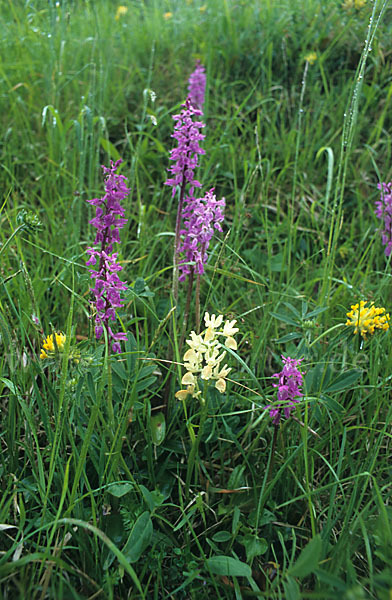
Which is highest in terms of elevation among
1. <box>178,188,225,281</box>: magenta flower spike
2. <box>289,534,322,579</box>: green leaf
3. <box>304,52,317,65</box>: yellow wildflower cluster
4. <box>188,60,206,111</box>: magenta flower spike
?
<box>304,52,317,65</box>: yellow wildflower cluster

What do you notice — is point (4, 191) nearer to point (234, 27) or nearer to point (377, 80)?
point (234, 27)

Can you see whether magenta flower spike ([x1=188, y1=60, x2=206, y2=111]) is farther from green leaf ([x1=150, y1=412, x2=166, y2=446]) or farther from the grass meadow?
green leaf ([x1=150, y1=412, x2=166, y2=446])

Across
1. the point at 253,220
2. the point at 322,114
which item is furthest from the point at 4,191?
the point at 322,114

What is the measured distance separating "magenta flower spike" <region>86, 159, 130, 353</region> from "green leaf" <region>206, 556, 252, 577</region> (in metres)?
0.61

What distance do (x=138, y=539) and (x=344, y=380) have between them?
719 mm

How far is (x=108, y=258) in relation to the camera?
136 cm

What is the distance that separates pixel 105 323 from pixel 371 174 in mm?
2056

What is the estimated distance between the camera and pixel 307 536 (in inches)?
54.1

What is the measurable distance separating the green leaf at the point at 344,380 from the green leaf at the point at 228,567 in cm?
52

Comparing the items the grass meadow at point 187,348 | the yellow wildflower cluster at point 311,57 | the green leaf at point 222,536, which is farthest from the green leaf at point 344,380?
the yellow wildflower cluster at point 311,57

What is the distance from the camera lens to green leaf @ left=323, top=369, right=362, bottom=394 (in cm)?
144

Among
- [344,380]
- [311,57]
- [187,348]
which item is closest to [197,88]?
[311,57]

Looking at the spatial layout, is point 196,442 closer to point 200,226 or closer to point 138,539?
point 138,539

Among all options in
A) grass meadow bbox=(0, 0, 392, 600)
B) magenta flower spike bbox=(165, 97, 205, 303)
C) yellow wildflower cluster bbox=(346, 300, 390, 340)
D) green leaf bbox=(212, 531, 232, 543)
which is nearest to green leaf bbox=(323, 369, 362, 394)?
grass meadow bbox=(0, 0, 392, 600)
